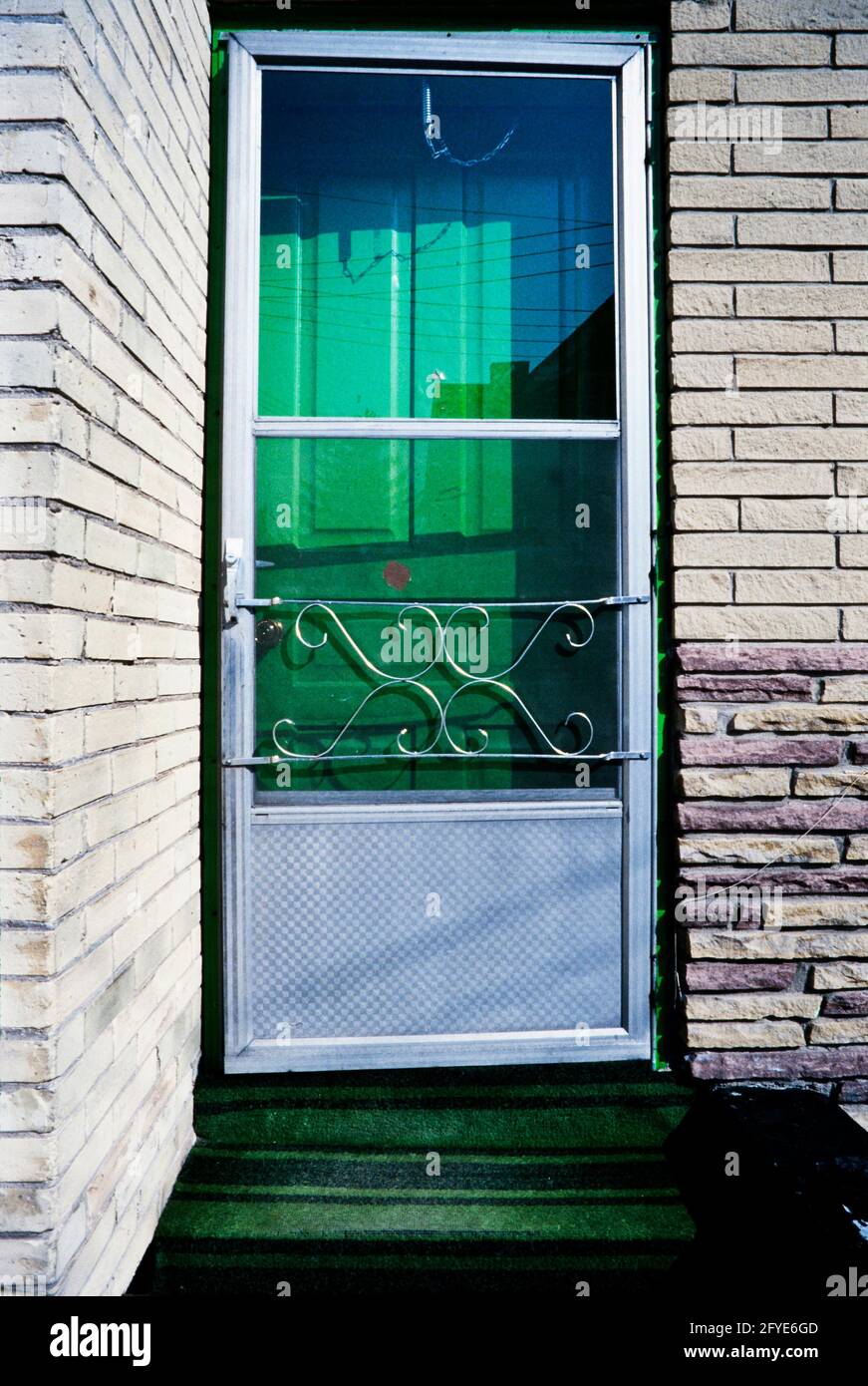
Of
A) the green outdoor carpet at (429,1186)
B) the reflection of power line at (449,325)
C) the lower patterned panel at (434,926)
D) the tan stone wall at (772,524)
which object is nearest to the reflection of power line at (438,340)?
the reflection of power line at (449,325)

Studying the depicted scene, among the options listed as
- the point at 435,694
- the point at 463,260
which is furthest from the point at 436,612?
the point at 463,260

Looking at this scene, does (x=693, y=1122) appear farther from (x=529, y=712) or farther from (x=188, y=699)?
(x=188, y=699)

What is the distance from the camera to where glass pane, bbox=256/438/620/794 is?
2564 millimetres

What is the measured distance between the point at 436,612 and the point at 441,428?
1.81 ft

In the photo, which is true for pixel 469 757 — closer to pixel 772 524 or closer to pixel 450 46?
pixel 772 524

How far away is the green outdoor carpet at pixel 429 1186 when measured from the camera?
199cm

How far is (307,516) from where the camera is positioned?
2566 mm

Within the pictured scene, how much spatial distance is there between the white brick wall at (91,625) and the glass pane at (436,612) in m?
0.38

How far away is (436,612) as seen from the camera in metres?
2.58
